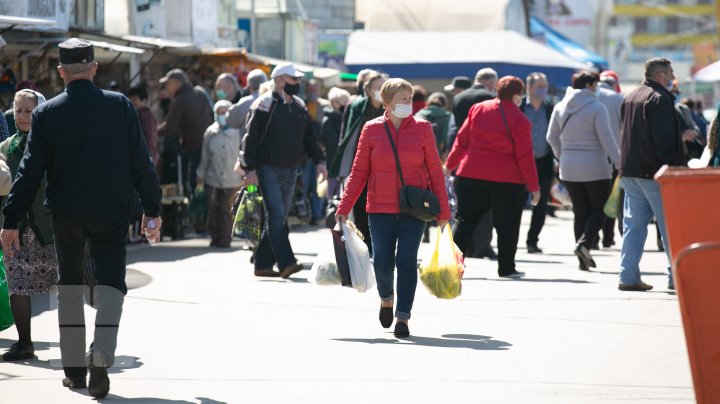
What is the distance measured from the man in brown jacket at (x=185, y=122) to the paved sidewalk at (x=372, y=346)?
4.38 meters

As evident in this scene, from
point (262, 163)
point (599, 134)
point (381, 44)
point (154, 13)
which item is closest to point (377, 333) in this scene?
point (262, 163)

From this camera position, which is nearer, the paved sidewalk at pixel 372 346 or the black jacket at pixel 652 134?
the paved sidewalk at pixel 372 346

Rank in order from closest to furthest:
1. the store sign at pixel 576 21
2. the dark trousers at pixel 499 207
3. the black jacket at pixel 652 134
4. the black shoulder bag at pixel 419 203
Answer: the black shoulder bag at pixel 419 203 < the black jacket at pixel 652 134 < the dark trousers at pixel 499 207 < the store sign at pixel 576 21

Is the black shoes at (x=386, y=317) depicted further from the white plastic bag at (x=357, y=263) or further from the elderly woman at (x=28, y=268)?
the elderly woman at (x=28, y=268)

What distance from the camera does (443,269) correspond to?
970 cm

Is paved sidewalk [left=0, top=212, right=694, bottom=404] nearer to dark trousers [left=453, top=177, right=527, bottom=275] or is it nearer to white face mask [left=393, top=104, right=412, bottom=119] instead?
dark trousers [left=453, top=177, right=527, bottom=275]

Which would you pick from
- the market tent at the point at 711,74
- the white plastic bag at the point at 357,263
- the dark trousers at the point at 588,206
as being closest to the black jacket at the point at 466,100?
the dark trousers at the point at 588,206

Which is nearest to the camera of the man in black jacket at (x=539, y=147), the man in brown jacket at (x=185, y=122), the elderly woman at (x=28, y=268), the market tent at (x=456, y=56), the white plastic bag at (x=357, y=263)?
the elderly woman at (x=28, y=268)

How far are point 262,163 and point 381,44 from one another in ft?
48.8

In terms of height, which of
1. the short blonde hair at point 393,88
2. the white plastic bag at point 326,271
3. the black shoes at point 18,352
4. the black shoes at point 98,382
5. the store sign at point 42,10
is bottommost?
the black shoes at point 18,352

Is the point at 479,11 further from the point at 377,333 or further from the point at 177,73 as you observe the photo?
the point at 377,333

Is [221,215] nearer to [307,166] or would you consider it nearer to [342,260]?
[307,166]

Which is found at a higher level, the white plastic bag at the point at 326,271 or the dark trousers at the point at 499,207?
the white plastic bag at the point at 326,271

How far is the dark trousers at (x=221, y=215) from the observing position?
651 inches
